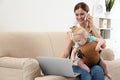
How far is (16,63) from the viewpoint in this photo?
188 cm

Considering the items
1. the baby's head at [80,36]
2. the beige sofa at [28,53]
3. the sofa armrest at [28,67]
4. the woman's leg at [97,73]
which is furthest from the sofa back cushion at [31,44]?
the woman's leg at [97,73]

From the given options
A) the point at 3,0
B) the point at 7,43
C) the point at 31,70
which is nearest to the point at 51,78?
the point at 31,70

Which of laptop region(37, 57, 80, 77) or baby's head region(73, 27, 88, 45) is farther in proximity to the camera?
baby's head region(73, 27, 88, 45)

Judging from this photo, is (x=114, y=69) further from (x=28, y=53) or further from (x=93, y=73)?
(x=28, y=53)

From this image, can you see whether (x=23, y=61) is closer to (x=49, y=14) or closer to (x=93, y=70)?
(x=93, y=70)

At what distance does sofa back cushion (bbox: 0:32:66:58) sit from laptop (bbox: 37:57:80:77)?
639 mm

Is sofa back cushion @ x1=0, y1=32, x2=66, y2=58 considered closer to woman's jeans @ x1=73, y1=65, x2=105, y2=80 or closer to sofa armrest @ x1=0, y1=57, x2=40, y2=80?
sofa armrest @ x1=0, y1=57, x2=40, y2=80

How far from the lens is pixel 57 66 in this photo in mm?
1650

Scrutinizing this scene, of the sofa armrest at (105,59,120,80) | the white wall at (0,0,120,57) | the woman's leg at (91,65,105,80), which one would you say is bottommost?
the sofa armrest at (105,59,120,80)

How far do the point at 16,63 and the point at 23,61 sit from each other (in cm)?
11

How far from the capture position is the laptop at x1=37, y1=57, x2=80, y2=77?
1609 mm

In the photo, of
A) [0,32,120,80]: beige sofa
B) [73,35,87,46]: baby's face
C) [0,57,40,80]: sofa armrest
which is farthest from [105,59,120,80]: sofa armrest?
[0,57,40,80]: sofa armrest

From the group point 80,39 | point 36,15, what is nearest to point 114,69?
point 80,39

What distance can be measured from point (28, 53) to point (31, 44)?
12cm
